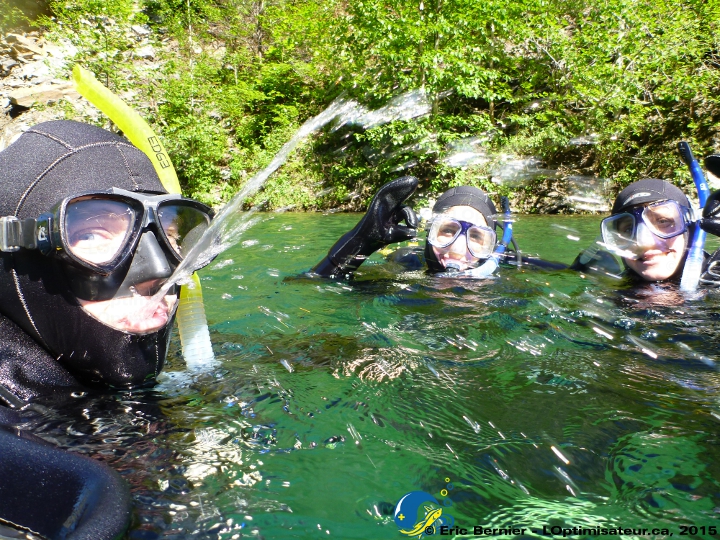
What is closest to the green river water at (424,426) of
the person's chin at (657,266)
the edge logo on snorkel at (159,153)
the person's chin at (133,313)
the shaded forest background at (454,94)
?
the person's chin at (133,313)

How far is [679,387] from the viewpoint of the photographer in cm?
199

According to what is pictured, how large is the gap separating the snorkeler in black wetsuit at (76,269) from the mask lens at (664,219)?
321 centimetres

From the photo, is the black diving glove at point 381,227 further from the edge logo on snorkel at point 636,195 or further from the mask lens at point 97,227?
the mask lens at point 97,227

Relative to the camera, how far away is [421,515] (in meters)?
1.18

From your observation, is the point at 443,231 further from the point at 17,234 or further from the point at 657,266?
the point at 17,234

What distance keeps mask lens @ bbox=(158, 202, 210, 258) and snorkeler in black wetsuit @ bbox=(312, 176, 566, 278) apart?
2.03 m

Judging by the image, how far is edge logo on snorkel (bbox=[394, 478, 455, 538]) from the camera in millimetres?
1127

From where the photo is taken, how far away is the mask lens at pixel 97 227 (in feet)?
4.86

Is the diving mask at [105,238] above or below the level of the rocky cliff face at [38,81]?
below

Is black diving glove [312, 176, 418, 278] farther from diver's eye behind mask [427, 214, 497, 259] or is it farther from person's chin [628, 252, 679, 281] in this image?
person's chin [628, 252, 679, 281]

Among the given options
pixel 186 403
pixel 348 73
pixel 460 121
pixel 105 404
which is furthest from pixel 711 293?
pixel 348 73

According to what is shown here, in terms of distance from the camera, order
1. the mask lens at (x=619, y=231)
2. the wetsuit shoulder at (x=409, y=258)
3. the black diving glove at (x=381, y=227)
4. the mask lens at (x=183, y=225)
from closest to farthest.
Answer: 1. the mask lens at (x=183, y=225)
2. the mask lens at (x=619, y=231)
3. the black diving glove at (x=381, y=227)
4. the wetsuit shoulder at (x=409, y=258)

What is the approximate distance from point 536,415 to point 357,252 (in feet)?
8.27

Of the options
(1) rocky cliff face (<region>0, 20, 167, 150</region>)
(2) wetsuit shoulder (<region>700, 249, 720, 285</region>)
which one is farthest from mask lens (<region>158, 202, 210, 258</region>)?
(1) rocky cliff face (<region>0, 20, 167, 150</region>)
